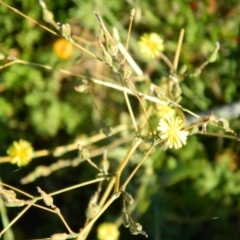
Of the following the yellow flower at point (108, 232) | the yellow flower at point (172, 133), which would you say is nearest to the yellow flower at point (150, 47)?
the yellow flower at point (172, 133)

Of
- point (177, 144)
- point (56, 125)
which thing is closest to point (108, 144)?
point (56, 125)

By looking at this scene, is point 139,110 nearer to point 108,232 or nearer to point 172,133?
point 108,232

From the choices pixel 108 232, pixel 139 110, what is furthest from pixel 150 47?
pixel 108 232

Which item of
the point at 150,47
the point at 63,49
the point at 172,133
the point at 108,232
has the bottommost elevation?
the point at 108,232

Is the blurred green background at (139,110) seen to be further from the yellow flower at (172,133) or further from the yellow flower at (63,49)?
the yellow flower at (172,133)

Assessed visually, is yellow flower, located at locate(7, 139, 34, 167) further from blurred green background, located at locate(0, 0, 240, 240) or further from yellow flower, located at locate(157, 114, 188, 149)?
yellow flower, located at locate(157, 114, 188, 149)

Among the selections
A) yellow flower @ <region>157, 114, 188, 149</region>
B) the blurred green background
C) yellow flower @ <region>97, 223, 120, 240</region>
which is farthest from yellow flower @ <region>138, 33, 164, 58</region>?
yellow flower @ <region>97, 223, 120, 240</region>
